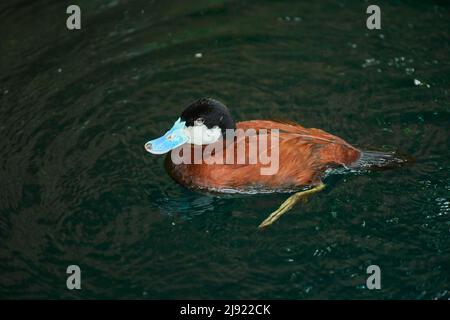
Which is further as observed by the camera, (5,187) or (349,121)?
(349,121)

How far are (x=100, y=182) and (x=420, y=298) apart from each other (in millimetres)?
2415

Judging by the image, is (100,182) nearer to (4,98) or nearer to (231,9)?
(4,98)

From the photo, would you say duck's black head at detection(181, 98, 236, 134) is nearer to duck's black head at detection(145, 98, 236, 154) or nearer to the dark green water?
duck's black head at detection(145, 98, 236, 154)

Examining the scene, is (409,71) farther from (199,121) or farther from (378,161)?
(199,121)

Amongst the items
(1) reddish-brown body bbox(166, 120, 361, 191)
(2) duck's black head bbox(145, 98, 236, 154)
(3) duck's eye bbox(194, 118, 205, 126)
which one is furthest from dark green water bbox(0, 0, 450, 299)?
(3) duck's eye bbox(194, 118, 205, 126)

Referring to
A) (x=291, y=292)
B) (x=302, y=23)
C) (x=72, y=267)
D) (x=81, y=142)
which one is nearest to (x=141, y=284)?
(x=72, y=267)

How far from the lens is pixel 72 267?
14.6 ft

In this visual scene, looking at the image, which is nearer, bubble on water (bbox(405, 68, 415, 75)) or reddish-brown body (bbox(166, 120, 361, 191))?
reddish-brown body (bbox(166, 120, 361, 191))

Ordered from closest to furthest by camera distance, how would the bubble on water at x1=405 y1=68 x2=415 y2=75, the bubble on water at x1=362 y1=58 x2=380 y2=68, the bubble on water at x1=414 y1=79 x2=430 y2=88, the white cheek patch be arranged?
the white cheek patch, the bubble on water at x1=414 y1=79 x2=430 y2=88, the bubble on water at x1=405 y1=68 x2=415 y2=75, the bubble on water at x1=362 y1=58 x2=380 y2=68

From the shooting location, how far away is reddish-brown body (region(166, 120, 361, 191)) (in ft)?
16.2

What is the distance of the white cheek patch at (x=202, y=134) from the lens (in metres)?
5.01

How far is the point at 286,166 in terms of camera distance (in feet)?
16.2

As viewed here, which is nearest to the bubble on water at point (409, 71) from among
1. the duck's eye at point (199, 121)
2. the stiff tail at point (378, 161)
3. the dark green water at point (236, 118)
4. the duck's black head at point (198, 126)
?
the dark green water at point (236, 118)

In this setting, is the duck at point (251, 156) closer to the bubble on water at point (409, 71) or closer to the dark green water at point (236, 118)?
the dark green water at point (236, 118)
